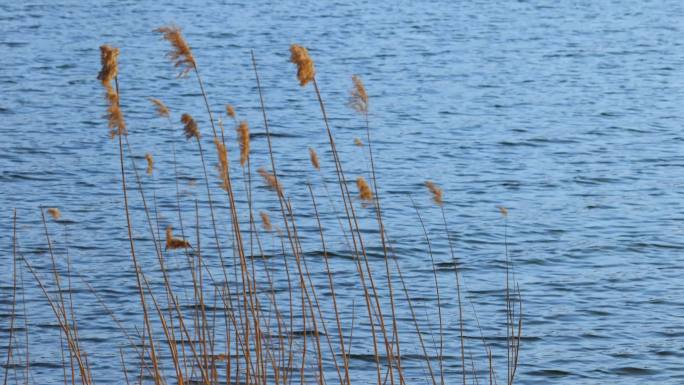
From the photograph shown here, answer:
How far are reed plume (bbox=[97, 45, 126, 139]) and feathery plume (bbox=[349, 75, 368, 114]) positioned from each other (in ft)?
2.30

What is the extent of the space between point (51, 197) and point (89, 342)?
151 inches

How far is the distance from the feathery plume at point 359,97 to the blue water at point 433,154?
0.65 metres

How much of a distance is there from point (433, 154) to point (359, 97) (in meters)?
9.03

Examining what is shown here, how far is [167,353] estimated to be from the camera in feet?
24.0

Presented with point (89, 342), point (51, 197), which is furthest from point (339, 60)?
point (89, 342)

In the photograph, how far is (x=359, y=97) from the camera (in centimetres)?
416

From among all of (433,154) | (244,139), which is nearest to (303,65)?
(244,139)

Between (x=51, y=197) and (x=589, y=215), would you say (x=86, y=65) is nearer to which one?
(x=51, y=197)

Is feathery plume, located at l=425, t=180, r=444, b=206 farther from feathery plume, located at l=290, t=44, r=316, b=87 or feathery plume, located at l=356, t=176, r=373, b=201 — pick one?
feathery plume, located at l=290, t=44, r=316, b=87

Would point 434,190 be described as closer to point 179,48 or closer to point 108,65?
point 179,48

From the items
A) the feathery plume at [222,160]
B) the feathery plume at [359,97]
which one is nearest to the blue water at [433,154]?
the feathery plume at [222,160]

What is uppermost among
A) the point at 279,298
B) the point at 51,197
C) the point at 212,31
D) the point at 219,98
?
the point at 279,298

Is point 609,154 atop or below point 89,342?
below

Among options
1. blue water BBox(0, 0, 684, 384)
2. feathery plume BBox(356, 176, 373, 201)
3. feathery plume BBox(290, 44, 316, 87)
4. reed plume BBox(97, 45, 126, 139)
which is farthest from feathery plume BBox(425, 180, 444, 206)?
reed plume BBox(97, 45, 126, 139)
